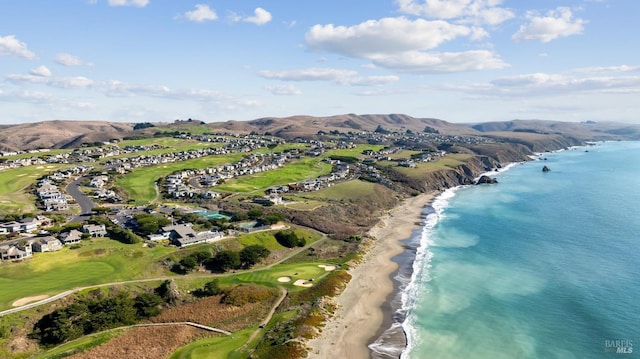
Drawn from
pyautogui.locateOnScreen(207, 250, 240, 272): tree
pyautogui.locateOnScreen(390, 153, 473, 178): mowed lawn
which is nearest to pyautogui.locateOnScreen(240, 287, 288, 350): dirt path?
pyautogui.locateOnScreen(207, 250, 240, 272): tree

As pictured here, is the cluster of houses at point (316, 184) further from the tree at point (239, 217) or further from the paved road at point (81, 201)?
the paved road at point (81, 201)

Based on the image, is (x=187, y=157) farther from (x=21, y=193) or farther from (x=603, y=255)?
(x=603, y=255)

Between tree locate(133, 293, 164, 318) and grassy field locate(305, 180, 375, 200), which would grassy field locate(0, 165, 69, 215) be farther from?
grassy field locate(305, 180, 375, 200)

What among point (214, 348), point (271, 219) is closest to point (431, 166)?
point (271, 219)

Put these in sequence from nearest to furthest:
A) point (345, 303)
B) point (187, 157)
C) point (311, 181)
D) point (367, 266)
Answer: point (345, 303)
point (367, 266)
point (311, 181)
point (187, 157)

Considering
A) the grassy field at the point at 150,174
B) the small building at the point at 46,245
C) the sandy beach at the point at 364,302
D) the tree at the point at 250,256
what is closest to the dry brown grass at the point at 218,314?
the sandy beach at the point at 364,302

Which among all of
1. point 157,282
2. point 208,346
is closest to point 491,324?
point 208,346

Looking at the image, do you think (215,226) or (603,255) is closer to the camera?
(603,255)
